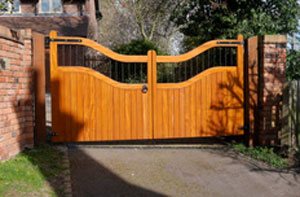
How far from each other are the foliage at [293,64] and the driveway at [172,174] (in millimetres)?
3019

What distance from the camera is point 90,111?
18.2 ft

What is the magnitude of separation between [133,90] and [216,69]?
1.68 meters

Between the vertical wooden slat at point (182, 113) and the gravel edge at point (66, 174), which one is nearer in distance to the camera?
the gravel edge at point (66, 174)

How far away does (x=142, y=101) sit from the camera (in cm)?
572

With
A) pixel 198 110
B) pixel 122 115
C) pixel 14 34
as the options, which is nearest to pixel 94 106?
pixel 122 115

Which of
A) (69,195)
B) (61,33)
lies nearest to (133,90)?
(69,195)

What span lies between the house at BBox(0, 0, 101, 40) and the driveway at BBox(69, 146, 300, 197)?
13336 mm

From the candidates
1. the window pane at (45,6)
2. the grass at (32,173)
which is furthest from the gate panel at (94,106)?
the window pane at (45,6)

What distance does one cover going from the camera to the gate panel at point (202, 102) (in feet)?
19.0

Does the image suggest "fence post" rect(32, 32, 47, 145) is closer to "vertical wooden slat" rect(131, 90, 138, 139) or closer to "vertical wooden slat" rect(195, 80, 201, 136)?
"vertical wooden slat" rect(131, 90, 138, 139)

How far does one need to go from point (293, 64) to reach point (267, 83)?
207cm

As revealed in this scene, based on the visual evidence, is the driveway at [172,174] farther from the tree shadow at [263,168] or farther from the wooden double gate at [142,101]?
the wooden double gate at [142,101]

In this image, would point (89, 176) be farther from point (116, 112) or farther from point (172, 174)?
point (116, 112)

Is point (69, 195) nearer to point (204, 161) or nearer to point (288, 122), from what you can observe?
point (204, 161)
